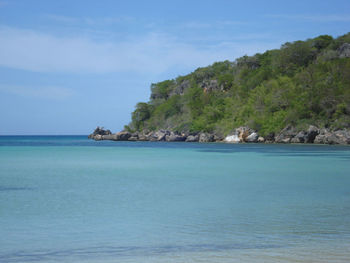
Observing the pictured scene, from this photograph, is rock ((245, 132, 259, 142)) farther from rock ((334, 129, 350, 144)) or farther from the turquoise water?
the turquoise water

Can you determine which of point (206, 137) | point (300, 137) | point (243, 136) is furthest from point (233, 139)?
point (300, 137)

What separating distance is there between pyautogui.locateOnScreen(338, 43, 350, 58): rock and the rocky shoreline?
20129mm

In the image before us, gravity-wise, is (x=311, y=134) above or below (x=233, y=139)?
above

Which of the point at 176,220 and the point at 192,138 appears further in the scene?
the point at 192,138

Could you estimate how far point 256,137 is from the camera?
2422 inches

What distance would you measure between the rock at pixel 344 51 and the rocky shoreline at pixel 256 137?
20.1 meters

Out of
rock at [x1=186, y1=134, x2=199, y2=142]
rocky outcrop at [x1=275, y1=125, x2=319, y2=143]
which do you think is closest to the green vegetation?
rocky outcrop at [x1=275, y1=125, x2=319, y2=143]

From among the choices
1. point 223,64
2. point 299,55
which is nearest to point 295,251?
point 299,55

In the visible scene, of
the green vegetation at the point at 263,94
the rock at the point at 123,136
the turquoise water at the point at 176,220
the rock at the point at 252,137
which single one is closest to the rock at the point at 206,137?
the green vegetation at the point at 263,94

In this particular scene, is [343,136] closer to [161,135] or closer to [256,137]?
[256,137]

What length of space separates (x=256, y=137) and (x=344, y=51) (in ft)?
74.7

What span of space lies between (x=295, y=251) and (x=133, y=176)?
42.4ft

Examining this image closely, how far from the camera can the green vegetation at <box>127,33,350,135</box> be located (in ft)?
189

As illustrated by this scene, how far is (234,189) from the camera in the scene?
46.8 feet
